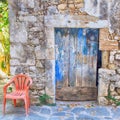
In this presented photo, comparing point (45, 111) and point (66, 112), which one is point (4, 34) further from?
point (66, 112)

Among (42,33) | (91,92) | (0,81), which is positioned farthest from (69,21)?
(0,81)

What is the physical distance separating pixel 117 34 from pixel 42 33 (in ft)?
5.59

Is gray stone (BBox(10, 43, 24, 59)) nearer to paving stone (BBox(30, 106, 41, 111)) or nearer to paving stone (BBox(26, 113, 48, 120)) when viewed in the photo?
paving stone (BBox(30, 106, 41, 111))

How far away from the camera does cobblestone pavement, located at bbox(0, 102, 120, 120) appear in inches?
227

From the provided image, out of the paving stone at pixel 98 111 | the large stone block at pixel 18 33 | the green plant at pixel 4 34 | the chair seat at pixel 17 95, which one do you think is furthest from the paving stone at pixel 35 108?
the green plant at pixel 4 34

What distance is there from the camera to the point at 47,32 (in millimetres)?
6125

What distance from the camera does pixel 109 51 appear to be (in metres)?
6.21

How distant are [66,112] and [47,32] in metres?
1.85

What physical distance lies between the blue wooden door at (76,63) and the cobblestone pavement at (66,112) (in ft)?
1.00

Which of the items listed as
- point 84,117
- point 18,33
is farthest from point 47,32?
point 84,117

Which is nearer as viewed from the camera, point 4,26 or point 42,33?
point 42,33

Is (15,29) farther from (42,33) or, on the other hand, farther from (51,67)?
(51,67)

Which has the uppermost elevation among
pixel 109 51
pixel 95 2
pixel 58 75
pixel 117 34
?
pixel 95 2

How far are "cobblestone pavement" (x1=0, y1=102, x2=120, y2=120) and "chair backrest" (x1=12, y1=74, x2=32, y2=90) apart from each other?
508 mm
